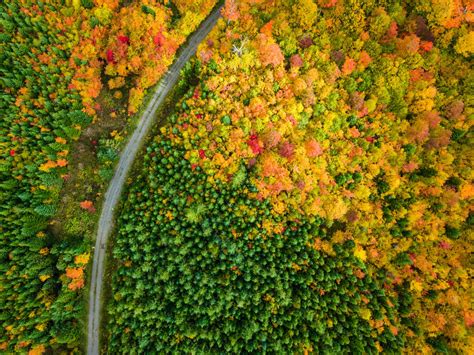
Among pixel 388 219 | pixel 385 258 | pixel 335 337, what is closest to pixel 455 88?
pixel 388 219

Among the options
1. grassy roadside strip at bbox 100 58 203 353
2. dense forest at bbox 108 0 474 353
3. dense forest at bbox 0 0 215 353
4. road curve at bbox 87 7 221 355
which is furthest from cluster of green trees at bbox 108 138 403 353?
dense forest at bbox 0 0 215 353

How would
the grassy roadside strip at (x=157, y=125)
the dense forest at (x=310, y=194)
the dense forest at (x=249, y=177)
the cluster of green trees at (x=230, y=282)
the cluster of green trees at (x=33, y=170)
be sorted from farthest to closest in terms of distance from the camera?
the grassy roadside strip at (x=157, y=125) < the cluster of green trees at (x=33, y=170) < the dense forest at (x=249, y=177) < the dense forest at (x=310, y=194) < the cluster of green trees at (x=230, y=282)

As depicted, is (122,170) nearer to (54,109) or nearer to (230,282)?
(54,109)

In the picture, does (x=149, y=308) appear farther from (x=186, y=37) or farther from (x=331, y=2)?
(x=331, y=2)

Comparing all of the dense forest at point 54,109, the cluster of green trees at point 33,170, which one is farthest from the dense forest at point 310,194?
the cluster of green trees at point 33,170

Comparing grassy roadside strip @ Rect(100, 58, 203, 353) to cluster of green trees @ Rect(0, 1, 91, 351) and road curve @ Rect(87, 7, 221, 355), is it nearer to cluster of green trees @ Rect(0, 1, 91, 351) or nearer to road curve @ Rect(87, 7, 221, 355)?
road curve @ Rect(87, 7, 221, 355)

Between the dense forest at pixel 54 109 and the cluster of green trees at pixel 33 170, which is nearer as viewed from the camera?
the cluster of green trees at pixel 33 170

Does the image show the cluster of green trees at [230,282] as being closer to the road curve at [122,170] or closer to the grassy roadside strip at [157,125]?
the grassy roadside strip at [157,125]
